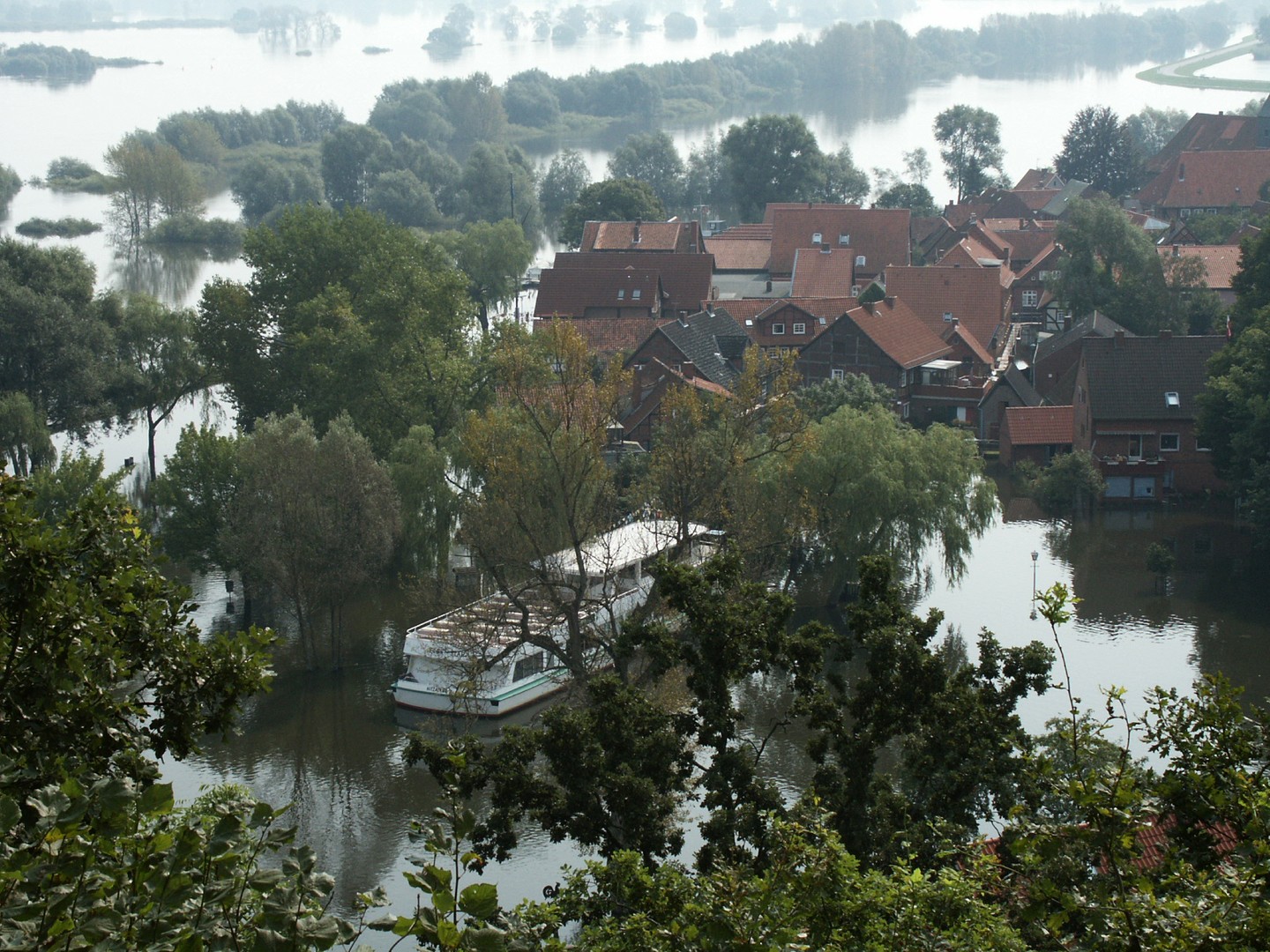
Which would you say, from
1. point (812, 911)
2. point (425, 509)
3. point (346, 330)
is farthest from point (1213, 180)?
point (812, 911)

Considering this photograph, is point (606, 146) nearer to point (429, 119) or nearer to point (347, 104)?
point (429, 119)

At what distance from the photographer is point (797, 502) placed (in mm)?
24297

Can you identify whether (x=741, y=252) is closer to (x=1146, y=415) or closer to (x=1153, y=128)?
(x=1146, y=415)

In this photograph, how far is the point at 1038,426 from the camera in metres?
34.8

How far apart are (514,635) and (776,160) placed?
48.7 metres

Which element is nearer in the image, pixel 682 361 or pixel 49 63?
pixel 682 361

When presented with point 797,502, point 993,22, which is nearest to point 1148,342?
point 797,502

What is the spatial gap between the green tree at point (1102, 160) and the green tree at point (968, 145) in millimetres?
3919

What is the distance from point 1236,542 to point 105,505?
82.7 feet

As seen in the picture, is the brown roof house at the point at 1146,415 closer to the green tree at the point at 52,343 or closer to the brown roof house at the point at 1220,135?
the green tree at the point at 52,343

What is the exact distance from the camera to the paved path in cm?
12150

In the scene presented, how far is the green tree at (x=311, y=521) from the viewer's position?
23438 mm

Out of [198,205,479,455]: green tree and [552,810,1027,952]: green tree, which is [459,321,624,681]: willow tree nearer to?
[198,205,479,455]: green tree

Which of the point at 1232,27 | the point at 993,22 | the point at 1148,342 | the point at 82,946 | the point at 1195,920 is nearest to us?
the point at 82,946
